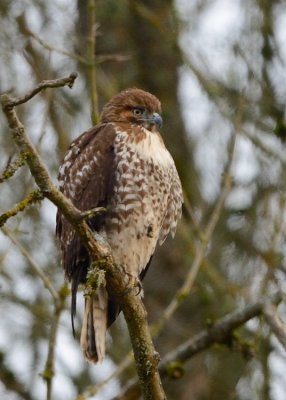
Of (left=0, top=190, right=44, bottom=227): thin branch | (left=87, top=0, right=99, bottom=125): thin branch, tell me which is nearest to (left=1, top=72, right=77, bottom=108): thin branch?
(left=0, top=190, right=44, bottom=227): thin branch

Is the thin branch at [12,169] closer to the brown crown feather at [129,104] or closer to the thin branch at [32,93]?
the thin branch at [32,93]

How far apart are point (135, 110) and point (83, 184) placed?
902 mm

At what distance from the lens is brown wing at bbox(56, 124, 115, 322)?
5.61 m

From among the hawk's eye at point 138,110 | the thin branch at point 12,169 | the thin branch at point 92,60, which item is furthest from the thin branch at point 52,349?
the thin branch at point 12,169

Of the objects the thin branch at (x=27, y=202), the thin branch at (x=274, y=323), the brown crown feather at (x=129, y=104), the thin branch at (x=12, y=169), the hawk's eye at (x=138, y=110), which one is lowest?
the thin branch at (x=274, y=323)

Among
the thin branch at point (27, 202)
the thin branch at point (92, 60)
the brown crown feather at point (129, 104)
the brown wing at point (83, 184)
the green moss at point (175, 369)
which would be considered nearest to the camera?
the thin branch at point (27, 202)

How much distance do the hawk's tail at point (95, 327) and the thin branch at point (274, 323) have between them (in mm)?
1129

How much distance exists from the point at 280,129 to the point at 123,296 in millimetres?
2058

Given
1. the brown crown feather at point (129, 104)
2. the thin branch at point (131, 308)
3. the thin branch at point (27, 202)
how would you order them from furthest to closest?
the brown crown feather at point (129, 104) < the thin branch at point (131, 308) < the thin branch at point (27, 202)

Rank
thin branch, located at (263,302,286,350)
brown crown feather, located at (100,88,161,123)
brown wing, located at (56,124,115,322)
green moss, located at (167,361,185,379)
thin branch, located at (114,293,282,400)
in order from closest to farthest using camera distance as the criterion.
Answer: thin branch, located at (263,302,286,350), brown wing, located at (56,124,115,322), thin branch, located at (114,293,282,400), green moss, located at (167,361,185,379), brown crown feather, located at (100,88,161,123)

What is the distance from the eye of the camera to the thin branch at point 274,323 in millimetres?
4805

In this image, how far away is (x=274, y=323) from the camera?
4914 millimetres

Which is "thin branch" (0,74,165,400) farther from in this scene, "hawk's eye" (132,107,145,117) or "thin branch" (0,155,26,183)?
"hawk's eye" (132,107,145,117)

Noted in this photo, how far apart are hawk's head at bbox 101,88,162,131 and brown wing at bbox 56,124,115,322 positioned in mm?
407
